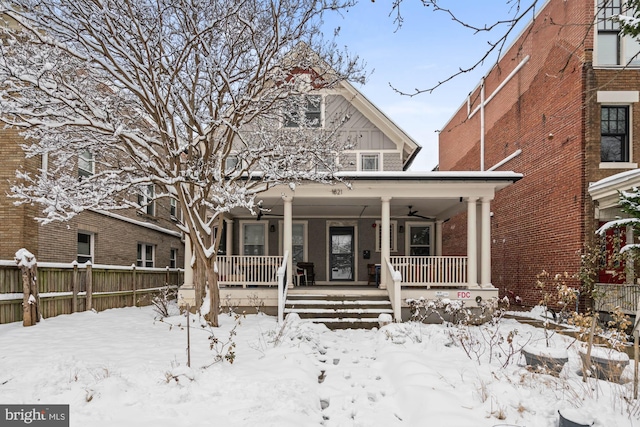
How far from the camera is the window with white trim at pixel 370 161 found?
543 inches

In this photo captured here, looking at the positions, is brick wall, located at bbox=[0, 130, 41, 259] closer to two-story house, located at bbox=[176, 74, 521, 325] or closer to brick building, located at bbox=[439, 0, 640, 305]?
two-story house, located at bbox=[176, 74, 521, 325]

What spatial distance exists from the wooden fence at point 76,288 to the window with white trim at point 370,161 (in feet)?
27.4

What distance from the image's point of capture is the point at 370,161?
1389 centimetres

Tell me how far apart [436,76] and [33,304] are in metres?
8.57

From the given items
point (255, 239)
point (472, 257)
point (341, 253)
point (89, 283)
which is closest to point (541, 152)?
point (472, 257)

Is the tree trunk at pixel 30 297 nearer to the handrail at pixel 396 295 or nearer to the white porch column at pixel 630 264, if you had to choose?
the handrail at pixel 396 295

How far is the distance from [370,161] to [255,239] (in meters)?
5.10

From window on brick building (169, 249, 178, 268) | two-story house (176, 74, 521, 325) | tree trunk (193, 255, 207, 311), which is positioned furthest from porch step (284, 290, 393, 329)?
window on brick building (169, 249, 178, 268)

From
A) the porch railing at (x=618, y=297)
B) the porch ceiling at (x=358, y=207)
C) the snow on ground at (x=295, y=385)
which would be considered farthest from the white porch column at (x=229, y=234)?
the porch railing at (x=618, y=297)

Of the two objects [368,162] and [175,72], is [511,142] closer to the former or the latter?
[368,162]

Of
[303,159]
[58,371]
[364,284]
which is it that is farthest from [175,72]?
[364,284]

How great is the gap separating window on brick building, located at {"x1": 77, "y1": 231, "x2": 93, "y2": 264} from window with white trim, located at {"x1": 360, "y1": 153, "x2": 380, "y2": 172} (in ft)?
30.6

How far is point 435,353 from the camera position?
616 centimetres

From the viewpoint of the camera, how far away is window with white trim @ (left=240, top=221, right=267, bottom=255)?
46.0 ft
